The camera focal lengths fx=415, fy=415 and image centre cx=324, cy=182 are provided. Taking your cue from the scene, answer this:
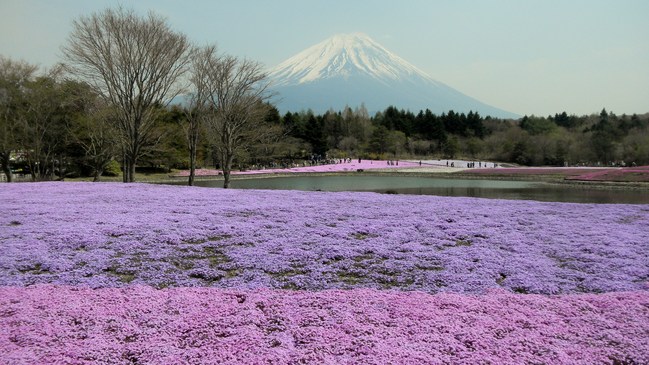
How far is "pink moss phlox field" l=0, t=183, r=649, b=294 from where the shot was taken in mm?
7891

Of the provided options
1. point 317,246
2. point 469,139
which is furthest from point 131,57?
point 469,139

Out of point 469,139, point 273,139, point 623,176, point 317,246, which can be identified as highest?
point 469,139

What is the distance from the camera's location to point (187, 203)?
16797mm

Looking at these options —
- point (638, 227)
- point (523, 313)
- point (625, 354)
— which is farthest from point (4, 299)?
point (638, 227)

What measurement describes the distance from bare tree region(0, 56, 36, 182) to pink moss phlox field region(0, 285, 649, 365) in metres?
41.7

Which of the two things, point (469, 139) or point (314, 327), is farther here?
point (469, 139)

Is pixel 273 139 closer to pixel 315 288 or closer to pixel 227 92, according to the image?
pixel 227 92

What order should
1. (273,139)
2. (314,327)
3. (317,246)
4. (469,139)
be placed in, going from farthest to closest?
(469,139) < (273,139) < (317,246) < (314,327)

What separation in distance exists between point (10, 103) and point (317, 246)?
45.7m

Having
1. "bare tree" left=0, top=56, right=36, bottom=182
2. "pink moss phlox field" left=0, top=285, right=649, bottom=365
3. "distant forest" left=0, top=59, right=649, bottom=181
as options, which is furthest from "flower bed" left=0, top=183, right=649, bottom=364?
"bare tree" left=0, top=56, right=36, bottom=182

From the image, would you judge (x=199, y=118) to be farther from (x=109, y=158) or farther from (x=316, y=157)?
(x=316, y=157)

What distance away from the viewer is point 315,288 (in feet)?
24.4

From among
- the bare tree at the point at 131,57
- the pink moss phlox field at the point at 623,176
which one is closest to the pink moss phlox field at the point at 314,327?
the bare tree at the point at 131,57

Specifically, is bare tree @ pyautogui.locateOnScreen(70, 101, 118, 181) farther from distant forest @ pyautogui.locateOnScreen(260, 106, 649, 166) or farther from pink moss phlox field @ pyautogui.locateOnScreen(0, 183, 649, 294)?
distant forest @ pyautogui.locateOnScreen(260, 106, 649, 166)
